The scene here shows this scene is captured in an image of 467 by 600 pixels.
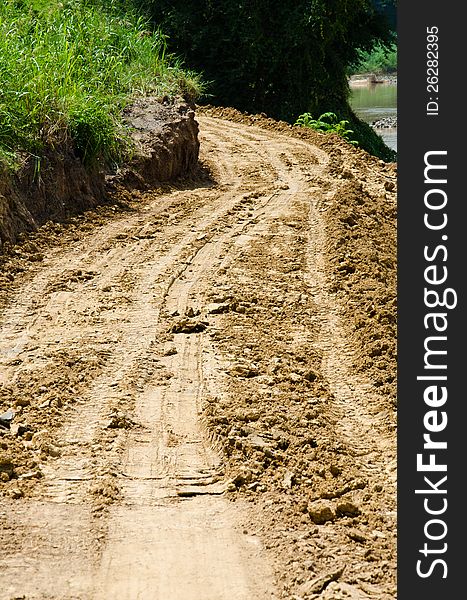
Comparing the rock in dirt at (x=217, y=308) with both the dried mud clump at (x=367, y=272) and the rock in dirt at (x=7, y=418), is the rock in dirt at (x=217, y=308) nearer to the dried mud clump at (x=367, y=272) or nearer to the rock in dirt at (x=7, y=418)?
the dried mud clump at (x=367, y=272)

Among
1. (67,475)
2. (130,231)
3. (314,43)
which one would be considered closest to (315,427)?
(67,475)

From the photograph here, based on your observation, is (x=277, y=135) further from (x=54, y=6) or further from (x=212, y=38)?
→ (x=212, y=38)

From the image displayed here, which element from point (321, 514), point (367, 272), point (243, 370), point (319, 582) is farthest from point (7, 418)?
point (367, 272)

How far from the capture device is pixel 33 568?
359 centimetres

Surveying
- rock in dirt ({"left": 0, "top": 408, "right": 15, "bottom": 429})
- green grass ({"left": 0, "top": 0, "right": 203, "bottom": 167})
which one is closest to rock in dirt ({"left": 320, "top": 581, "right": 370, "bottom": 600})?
rock in dirt ({"left": 0, "top": 408, "right": 15, "bottom": 429})

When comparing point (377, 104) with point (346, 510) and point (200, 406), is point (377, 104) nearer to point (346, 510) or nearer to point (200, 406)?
point (200, 406)

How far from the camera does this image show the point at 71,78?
1020 centimetres

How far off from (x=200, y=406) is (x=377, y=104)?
31.7m

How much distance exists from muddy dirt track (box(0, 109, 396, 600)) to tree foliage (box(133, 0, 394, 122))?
9563 millimetres

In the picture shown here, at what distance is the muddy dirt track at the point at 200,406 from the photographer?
3.62m

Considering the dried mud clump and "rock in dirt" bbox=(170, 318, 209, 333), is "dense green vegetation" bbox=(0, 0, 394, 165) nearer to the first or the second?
the dried mud clump

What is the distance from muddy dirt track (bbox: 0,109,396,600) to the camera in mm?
3615

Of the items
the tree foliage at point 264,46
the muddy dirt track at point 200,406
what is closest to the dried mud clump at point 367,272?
the muddy dirt track at point 200,406

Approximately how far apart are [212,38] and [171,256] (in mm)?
11775
